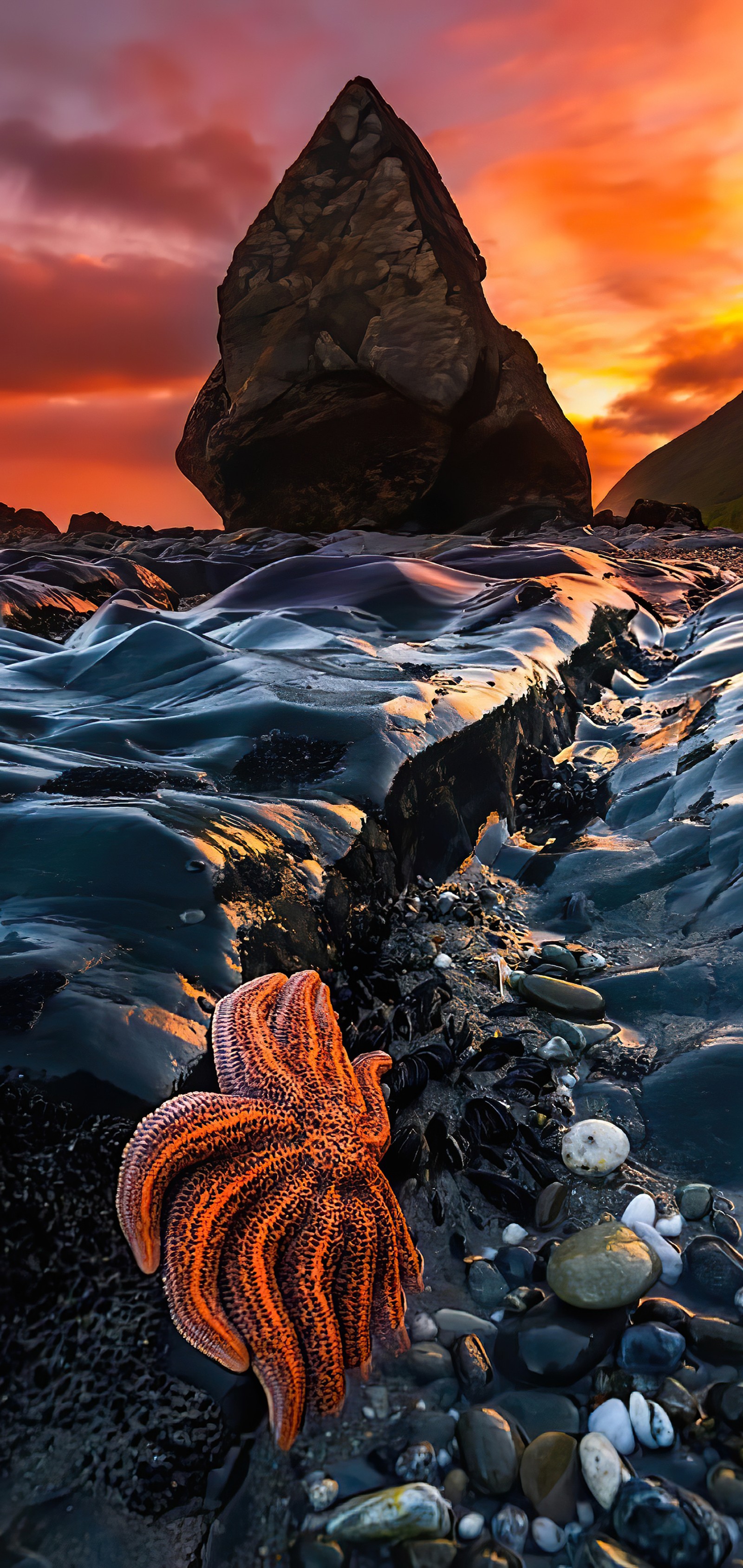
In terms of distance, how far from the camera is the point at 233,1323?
150cm

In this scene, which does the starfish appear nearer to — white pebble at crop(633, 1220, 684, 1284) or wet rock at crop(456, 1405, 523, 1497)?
wet rock at crop(456, 1405, 523, 1497)

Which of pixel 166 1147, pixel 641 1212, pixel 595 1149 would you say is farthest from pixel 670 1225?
pixel 166 1147

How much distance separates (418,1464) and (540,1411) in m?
0.28

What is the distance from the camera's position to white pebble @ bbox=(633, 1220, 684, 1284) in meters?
1.86

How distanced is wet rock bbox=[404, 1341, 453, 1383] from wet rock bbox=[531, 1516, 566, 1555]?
0.32m

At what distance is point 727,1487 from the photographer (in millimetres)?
1418

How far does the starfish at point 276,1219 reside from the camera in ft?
4.92

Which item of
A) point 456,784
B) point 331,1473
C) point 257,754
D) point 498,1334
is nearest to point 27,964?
point 331,1473

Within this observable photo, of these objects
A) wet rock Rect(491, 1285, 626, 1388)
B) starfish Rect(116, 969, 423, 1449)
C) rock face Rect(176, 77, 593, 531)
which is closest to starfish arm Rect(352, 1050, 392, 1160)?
starfish Rect(116, 969, 423, 1449)

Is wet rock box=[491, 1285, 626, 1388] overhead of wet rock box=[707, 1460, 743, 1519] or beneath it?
overhead

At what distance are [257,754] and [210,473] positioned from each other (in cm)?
3414

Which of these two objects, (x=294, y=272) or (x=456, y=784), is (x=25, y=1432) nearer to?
(x=456, y=784)

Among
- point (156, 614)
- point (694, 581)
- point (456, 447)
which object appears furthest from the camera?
point (456, 447)

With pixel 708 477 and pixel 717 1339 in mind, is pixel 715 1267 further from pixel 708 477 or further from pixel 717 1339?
pixel 708 477
